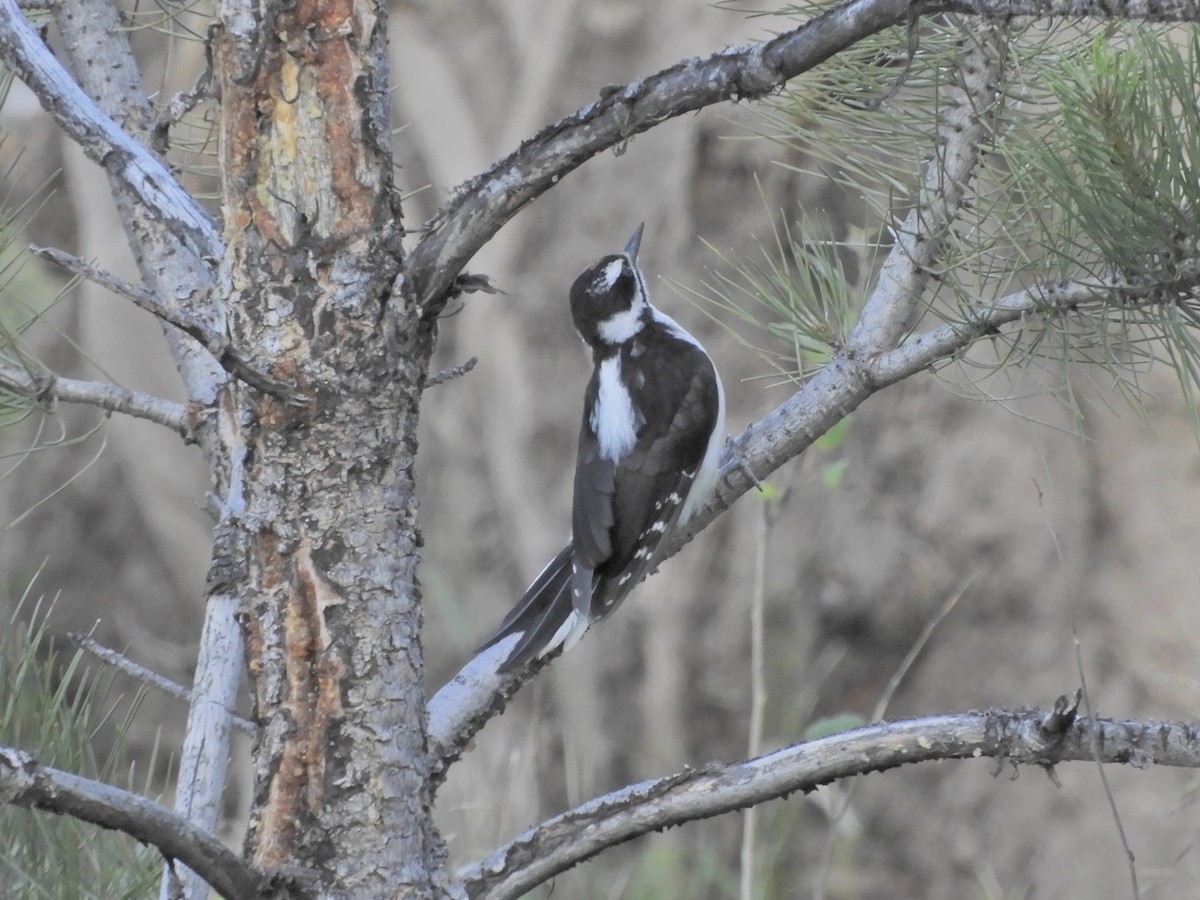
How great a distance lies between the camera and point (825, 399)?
5.81 ft

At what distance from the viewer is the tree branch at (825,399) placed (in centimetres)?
145

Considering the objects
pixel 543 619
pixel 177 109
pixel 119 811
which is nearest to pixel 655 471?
pixel 543 619

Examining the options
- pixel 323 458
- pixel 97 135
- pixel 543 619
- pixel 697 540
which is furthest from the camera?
pixel 697 540

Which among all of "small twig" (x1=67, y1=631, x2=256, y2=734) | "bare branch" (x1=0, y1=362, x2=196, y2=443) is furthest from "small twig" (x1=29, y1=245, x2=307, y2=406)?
"bare branch" (x1=0, y1=362, x2=196, y2=443)

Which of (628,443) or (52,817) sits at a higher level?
(628,443)

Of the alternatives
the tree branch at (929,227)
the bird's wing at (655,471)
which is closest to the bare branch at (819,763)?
the tree branch at (929,227)

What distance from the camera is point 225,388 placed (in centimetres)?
155

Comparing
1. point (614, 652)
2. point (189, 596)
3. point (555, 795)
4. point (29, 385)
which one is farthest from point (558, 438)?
point (29, 385)

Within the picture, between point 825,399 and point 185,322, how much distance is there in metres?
0.88

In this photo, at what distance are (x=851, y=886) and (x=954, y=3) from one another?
4.60 m

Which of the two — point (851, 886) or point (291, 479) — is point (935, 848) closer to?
point (851, 886)

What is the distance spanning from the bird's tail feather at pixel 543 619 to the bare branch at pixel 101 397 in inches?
20.2

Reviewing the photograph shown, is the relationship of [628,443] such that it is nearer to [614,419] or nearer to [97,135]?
[614,419]

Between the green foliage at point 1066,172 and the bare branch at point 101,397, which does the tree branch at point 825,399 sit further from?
the bare branch at point 101,397
